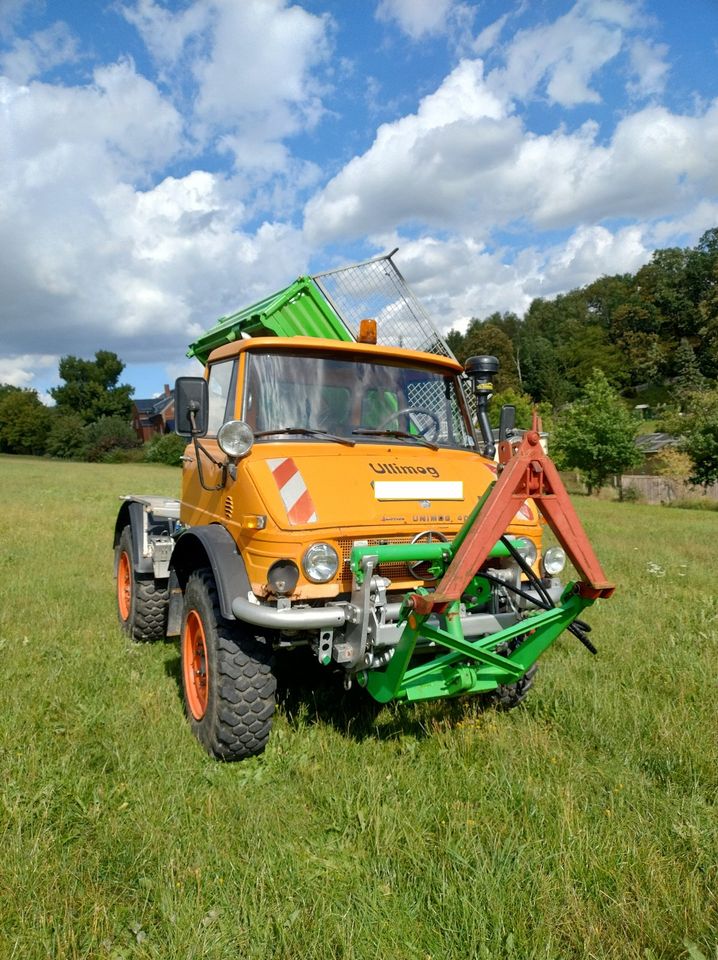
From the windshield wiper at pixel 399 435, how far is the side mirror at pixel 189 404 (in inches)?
38.5

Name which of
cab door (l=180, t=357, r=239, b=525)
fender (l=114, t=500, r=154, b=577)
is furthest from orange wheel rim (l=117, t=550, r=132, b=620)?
cab door (l=180, t=357, r=239, b=525)

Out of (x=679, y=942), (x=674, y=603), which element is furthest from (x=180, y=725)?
(x=674, y=603)

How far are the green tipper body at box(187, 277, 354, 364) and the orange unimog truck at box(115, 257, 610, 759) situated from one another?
1.29 meters

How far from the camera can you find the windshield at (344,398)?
4309mm

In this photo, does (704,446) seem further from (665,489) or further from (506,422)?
(506,422)

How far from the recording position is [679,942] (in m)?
2.39

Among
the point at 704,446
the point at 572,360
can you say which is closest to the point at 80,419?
the point at 572,360

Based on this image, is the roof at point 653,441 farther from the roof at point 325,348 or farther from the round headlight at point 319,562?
the round headlight at point 319,562

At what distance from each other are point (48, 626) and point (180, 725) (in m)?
2.73

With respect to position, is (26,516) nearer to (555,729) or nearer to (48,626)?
(48,626)

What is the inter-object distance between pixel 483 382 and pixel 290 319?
198cm

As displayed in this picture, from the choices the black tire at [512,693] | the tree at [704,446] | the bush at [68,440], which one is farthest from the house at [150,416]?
the black tire at [512,693]

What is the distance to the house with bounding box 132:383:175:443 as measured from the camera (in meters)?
78.8

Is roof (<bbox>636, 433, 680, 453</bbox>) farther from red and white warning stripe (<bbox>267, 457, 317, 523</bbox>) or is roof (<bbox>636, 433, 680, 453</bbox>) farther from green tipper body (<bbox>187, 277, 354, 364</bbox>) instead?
red and white warning stripe (<bbox>267, 457, 317, 523</bbox>)
